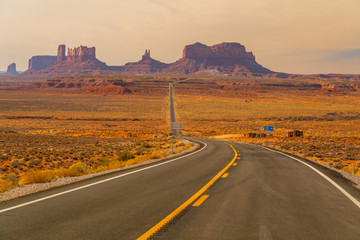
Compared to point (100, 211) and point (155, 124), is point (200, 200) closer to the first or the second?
point (100, 211)

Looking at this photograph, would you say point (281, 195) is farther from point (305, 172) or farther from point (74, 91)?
point (74, 91)

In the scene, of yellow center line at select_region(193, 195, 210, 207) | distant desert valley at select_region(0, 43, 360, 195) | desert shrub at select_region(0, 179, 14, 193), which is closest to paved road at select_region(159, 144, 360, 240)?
yellow center line at select_region(193, 195, 210, 207)

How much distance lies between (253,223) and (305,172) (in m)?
7.43

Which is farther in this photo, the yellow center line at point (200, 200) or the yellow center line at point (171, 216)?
the yellow center line at point (200, 200)

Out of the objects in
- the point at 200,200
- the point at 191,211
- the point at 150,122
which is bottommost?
the point at 150,122

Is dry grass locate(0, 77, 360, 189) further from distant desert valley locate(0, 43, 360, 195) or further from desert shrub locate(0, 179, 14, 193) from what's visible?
desert shrub locate(0, 179, 14, 193)

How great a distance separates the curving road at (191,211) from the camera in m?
4.97

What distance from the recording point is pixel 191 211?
6180mm

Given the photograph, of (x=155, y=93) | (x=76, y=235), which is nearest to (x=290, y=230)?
(x=76, y=235)

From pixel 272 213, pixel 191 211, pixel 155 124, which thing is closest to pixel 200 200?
pixel 191 211

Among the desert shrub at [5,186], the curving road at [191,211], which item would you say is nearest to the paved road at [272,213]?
the curving road at [191,211]

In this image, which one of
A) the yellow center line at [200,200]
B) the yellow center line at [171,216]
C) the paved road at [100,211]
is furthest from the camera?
the yellow center line at [200,200]

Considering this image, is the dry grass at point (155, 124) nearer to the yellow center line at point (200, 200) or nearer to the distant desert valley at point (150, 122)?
the distant desert valley at point (150, 122)

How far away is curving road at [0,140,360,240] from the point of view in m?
4.97
